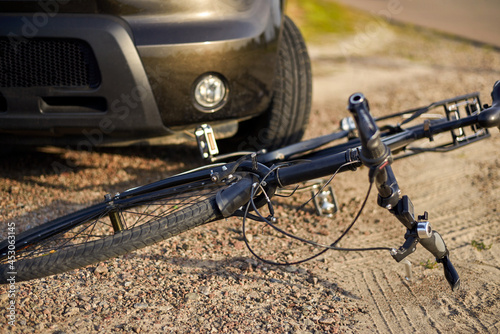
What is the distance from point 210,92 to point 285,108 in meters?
0.64

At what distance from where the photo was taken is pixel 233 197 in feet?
6.98

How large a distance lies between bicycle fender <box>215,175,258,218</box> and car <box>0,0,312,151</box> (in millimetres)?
792

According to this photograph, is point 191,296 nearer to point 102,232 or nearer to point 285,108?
point 102,232

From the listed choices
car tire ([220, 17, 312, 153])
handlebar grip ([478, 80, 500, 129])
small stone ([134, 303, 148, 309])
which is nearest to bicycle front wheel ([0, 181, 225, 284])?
small stone ([134, 303, 148, 309])

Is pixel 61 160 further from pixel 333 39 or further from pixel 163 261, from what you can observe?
pixel 333 39

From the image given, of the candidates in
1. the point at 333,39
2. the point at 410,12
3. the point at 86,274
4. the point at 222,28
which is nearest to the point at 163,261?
the point at 86,274

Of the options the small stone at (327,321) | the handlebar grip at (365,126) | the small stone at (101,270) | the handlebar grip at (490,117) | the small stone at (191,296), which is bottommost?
the small stone at (327,321)

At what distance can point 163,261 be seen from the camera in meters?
2.49

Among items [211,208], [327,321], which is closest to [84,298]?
[211,208]

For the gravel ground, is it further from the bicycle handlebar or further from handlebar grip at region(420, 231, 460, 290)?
the bicycle handlebar

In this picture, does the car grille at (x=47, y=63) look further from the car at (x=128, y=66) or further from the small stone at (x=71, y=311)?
the small stone at (x=71, y=311)

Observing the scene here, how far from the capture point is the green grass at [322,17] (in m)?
8.11

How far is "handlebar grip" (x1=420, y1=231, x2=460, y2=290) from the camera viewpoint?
208cm

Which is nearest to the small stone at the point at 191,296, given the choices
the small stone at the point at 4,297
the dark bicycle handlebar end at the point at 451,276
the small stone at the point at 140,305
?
the small stone at the point at 140,305
